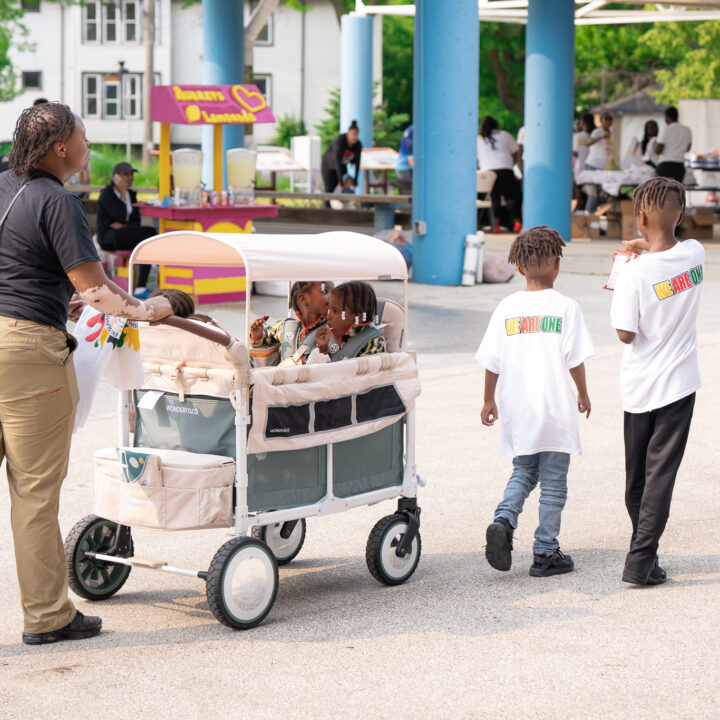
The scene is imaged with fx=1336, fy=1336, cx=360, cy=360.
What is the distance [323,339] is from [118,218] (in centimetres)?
899

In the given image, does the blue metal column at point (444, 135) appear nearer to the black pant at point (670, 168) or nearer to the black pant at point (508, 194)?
the black pant at point (508, 194)

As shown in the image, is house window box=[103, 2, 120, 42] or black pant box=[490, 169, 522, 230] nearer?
black pant box=[490, 169, 522, 230]

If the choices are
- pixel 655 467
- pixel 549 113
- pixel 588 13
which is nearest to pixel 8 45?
pixel 588 13

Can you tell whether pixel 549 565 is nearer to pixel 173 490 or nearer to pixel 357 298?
pixel 357 298

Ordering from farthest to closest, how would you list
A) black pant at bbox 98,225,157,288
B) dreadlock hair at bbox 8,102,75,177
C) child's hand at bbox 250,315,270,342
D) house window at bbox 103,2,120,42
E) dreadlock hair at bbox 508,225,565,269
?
house window at bbox 103,2,120,42, black pant at bbox 98,225,157,288, child's hand at bbox 250,315,270,342, dreadlock hair at bbox 508,225,565,269, dreadlock hair at bbox 8,102,75,177

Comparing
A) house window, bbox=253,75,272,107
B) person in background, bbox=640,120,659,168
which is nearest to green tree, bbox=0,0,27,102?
house window, bbox=253,75,272,107

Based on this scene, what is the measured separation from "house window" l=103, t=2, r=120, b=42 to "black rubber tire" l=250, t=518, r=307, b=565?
5268 centimetres

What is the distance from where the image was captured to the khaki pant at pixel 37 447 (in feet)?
14.5

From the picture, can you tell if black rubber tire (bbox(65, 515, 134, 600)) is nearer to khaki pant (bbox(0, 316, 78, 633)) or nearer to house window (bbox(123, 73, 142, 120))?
khaki pant (bbox(0, 316, 78, 633))

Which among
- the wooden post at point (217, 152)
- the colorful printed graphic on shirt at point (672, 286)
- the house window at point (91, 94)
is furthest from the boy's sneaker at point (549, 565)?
the house window at point (91, 94)

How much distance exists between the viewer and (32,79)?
5547cm

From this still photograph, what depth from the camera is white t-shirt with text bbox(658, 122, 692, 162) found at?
2248 centimetres

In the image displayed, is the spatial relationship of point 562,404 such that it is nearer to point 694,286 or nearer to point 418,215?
point 694,286

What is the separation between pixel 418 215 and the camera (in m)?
16.6
